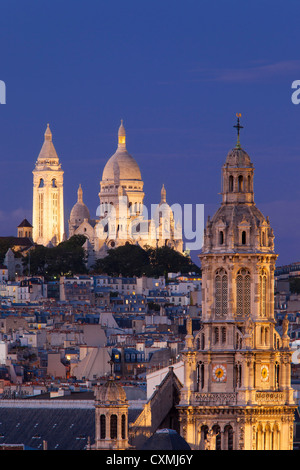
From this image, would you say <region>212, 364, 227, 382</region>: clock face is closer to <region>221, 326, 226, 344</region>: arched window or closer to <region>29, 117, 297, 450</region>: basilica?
<region>29, 117, 297, 450</region>: basilica

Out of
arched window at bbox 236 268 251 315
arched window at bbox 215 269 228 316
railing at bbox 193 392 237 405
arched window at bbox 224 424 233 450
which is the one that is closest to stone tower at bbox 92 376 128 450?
railing at bbox 193 392 237 405

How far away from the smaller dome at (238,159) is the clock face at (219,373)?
4363mm

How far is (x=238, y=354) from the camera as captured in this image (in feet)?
162

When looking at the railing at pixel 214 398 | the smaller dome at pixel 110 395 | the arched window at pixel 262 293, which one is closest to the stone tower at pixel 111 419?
the smaller dome at pixel 110 395

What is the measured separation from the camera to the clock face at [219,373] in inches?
1954

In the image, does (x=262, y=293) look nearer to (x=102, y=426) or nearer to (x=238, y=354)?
(x=238, y=354)

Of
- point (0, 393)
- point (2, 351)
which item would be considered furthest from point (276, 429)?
point (2, 351)

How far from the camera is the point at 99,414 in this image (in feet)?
166

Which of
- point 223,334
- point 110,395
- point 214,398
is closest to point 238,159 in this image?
point 223,334

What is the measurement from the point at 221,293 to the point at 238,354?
53.6 inches

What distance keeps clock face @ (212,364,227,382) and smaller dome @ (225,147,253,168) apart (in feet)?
14.3

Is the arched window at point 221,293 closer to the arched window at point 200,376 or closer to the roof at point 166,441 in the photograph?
the arched window at point 200,376

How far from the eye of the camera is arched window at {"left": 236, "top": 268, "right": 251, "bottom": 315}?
4962 cm
